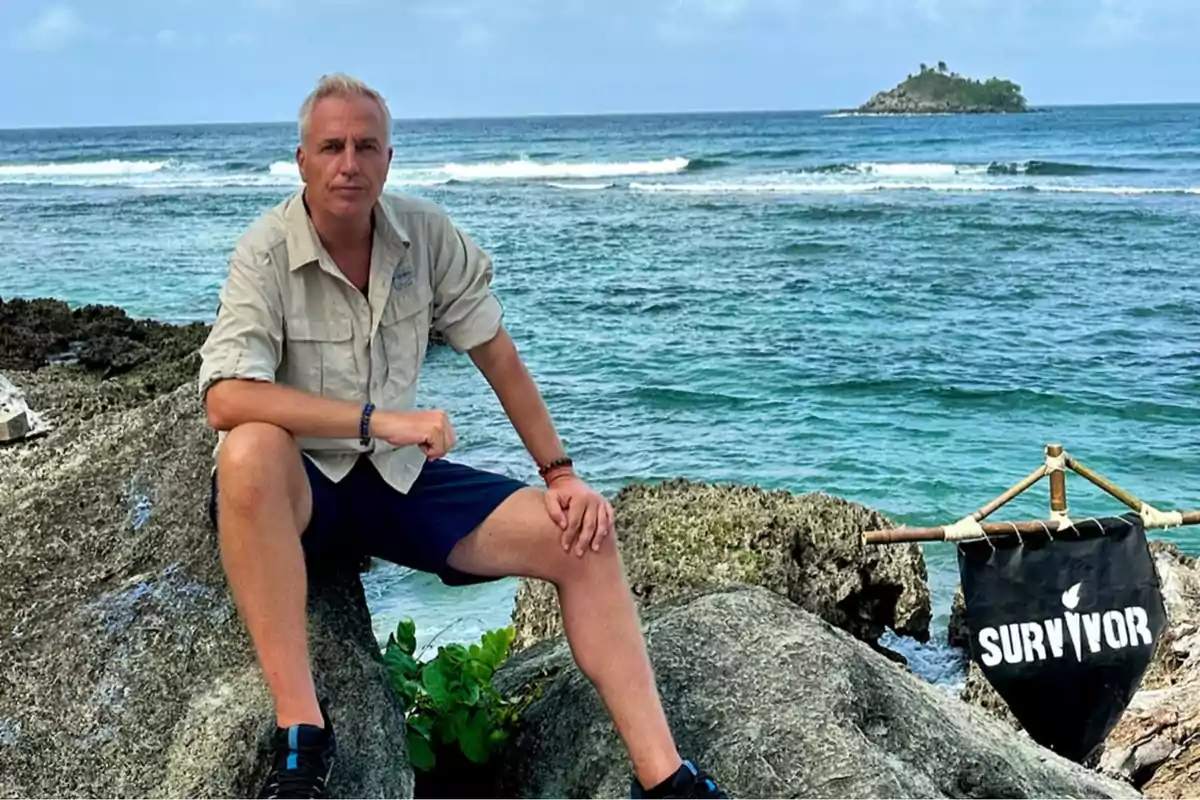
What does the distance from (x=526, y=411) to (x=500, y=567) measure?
0.47 m

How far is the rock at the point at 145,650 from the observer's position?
9.07 feet

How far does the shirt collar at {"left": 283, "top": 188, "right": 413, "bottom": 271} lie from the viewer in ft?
9.57

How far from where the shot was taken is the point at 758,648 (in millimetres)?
3098

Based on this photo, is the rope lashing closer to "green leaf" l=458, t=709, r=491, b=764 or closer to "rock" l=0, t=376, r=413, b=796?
"green leaf" l=458, t=709, r=491, b=764

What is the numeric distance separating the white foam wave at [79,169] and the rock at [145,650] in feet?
158

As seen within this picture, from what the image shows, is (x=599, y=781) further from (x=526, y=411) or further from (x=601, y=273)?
(x=601, y=273)

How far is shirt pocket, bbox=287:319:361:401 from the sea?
136 inches

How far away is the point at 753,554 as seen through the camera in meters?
4.86

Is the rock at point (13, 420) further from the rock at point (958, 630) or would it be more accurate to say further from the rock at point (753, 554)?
the rock at point (958, 630)

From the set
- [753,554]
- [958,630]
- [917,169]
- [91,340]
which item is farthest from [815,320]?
[917,169]

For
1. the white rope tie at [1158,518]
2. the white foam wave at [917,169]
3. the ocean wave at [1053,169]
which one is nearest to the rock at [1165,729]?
the white rope tie at [1158,518]

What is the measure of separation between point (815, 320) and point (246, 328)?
13.4 meters

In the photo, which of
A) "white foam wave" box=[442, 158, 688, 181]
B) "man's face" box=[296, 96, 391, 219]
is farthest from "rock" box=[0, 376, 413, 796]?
"white foam wave" box=[442, 158, 688, 181]

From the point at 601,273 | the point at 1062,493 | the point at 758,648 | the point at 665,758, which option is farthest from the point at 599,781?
the point at 601,273
